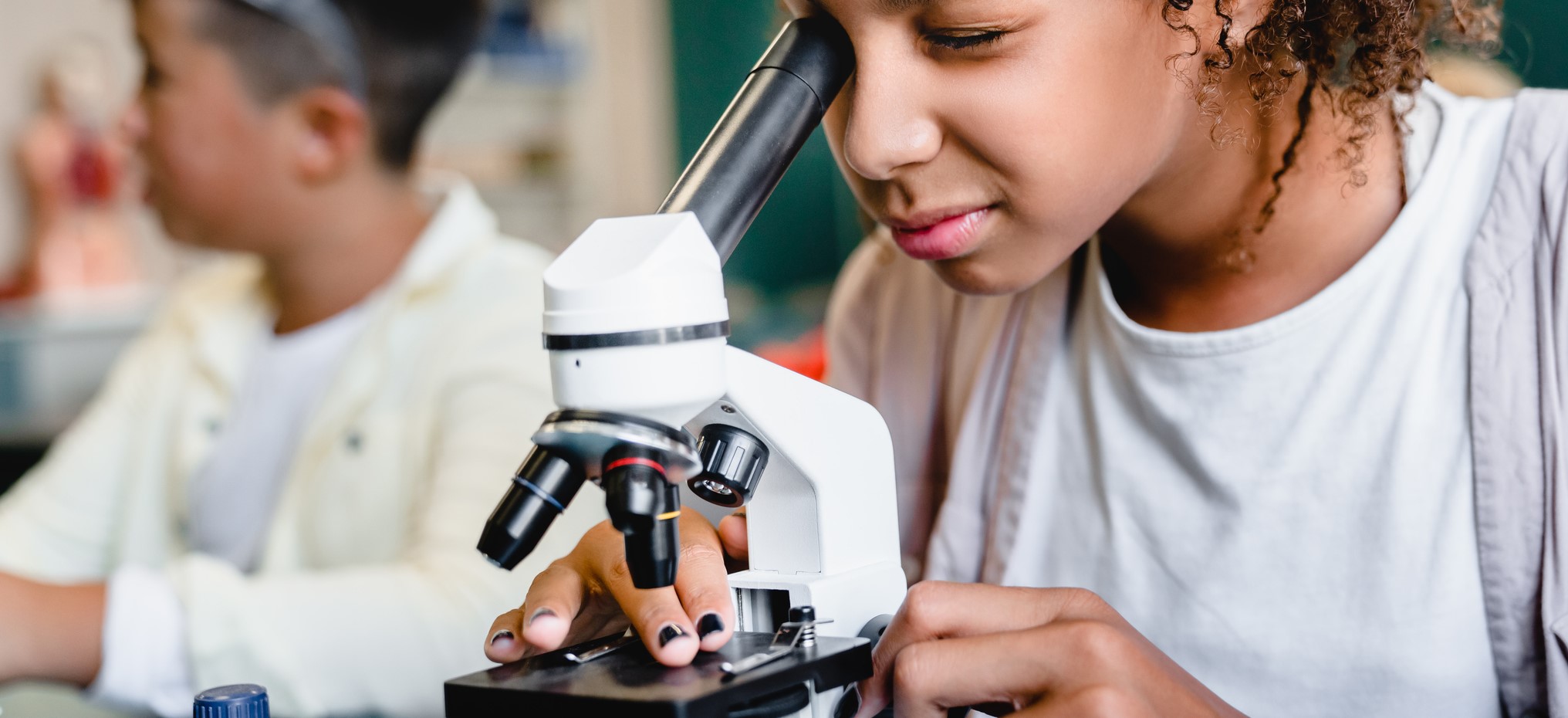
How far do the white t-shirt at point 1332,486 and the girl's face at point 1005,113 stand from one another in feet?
0.76

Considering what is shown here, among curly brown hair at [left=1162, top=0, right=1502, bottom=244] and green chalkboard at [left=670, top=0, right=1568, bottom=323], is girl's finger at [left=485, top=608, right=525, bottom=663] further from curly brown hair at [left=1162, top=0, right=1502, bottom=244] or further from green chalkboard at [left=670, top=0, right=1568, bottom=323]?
green chalkboard at [left=670, top=0, right=1568, bottom=323]


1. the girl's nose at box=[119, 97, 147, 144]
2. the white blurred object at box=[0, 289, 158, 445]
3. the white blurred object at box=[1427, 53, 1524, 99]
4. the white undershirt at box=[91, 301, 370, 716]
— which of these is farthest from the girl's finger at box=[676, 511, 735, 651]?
the white blurred object at box=[0, 289, 158, 445]

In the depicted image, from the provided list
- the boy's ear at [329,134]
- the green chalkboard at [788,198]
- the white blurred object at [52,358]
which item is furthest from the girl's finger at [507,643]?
the green chalkboard at [788,198]

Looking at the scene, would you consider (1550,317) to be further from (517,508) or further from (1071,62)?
(517,508)

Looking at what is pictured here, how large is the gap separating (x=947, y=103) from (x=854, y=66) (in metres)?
0.07

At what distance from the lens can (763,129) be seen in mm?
752

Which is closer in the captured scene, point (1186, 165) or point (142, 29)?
point (1186, 165)

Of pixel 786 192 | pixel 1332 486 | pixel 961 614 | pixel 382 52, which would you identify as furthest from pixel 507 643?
pixel 786 192

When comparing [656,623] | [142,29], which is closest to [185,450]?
[142,29]

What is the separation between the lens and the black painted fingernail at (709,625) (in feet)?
2.25

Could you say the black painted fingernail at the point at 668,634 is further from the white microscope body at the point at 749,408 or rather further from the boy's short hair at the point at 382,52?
the boy's short hair at the point at 382,52

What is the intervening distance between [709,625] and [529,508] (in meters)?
0.13

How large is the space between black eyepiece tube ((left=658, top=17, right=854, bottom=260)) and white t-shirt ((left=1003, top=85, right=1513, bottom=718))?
1.30 ft

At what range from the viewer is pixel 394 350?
55.4 inches
